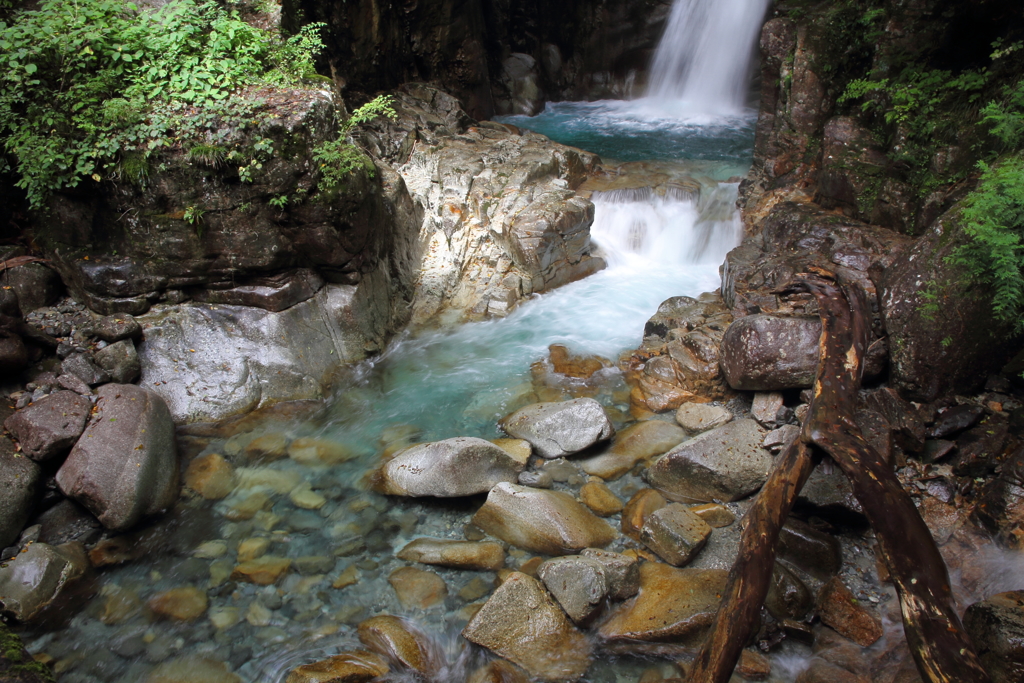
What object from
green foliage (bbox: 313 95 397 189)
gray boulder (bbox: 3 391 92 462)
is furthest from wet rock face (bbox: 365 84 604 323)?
gray boulder (bbox: 3 391 92 462)

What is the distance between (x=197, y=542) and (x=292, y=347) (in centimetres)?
238

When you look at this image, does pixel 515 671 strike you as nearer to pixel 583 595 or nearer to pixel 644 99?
pixel 583 595

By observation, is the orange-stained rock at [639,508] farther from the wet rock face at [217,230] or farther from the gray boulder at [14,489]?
the gray boulder at [14,489]

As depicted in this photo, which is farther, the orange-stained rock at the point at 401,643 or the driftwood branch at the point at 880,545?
the orange-stained rock at the point at 401,643

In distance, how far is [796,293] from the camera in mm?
6211

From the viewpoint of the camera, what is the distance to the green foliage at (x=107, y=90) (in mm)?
5312

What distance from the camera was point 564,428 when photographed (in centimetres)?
560

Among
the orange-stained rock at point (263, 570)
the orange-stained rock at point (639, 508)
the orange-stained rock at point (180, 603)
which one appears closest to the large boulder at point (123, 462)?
the orange-stained rock at point (180, 603)

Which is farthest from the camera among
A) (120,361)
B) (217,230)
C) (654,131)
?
(654,131)

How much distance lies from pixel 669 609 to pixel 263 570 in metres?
3.14

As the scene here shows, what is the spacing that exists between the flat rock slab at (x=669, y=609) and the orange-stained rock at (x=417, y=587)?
1253mm

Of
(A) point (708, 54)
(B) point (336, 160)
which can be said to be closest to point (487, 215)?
(B) point (336, 160)

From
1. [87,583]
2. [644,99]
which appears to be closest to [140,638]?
[87,583]

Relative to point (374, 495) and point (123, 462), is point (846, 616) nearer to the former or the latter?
point (374, 495)
